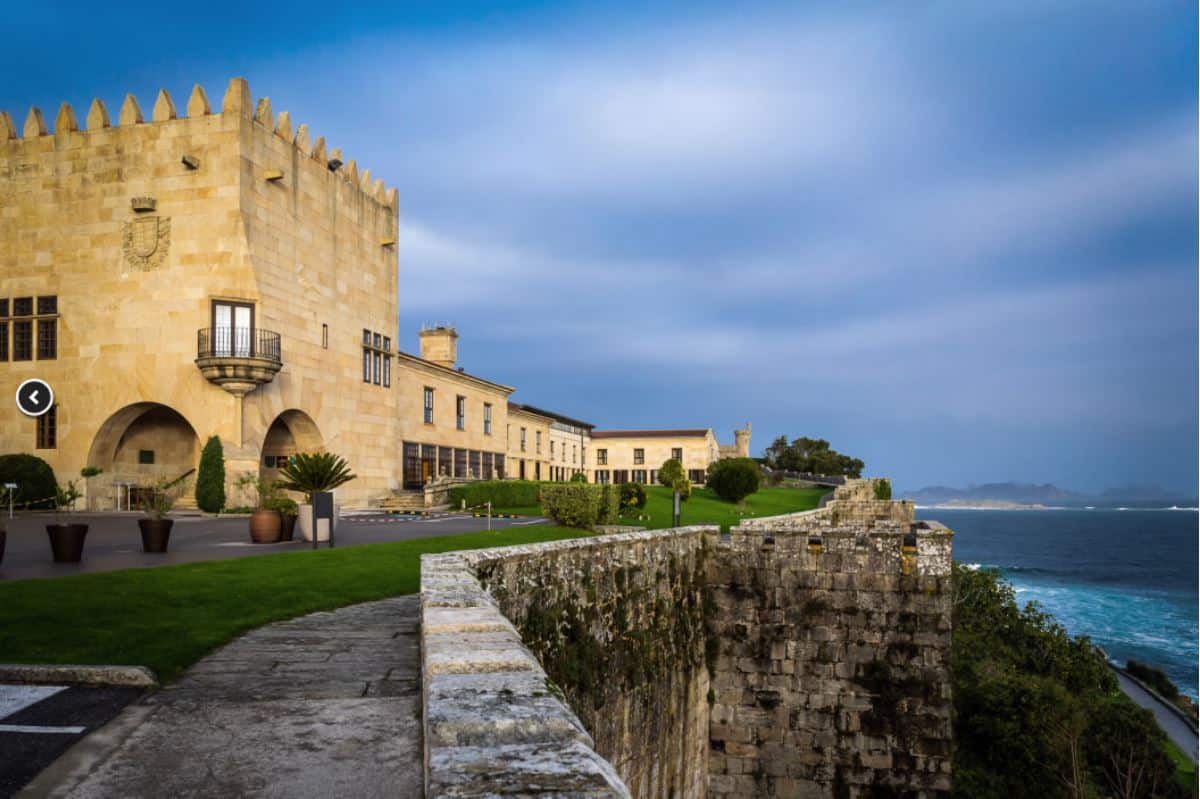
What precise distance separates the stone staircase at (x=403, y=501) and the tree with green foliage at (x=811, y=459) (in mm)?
70665

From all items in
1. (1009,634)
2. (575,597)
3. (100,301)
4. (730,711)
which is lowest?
(1009,634)

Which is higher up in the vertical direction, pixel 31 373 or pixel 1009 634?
pixel 31 373

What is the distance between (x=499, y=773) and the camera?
2.30 metres

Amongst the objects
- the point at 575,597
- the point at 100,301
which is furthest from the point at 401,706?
the point at 100,301

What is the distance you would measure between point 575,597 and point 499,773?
8.37m

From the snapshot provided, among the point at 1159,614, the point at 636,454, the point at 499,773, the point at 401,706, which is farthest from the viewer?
the point at 636,454

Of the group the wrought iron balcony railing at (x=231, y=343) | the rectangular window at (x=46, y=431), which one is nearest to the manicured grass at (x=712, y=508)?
the wrought iron balcony railing at (x=231, y=343)

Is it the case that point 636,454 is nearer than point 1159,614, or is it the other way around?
point 1159,614

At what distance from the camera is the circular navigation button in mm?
31500

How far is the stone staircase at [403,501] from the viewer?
37906mm

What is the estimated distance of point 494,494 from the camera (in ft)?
121

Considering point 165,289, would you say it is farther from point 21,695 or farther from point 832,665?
point 21,695

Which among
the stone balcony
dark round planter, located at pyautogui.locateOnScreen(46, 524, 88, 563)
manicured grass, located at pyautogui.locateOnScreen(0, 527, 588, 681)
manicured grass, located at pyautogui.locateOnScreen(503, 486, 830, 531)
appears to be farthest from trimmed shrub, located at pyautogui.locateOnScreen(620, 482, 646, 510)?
dark round planter, located at pyautogui.locateOnScreen(46, 524, 88, 563)

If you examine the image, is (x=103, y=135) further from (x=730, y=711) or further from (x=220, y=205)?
(x=730, y=711)
